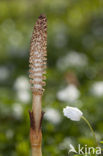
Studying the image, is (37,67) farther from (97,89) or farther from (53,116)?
(97,89)

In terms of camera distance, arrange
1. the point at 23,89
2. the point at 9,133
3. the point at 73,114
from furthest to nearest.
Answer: the point at 23,89, the point at 9,133, the point at 73,114

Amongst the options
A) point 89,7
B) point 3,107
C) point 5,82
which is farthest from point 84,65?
point 3,107

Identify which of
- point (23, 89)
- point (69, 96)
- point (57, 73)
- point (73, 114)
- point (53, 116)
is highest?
point (57, 73)

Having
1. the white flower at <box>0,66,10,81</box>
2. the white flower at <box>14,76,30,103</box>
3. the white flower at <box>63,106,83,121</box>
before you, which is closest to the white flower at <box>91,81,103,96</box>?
the white flower at <box>14,76,30,103</box>

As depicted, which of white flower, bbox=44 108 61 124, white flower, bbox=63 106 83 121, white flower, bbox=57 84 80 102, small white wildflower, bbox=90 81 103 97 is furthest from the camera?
small white wildflower, bbox=90 81 103 97

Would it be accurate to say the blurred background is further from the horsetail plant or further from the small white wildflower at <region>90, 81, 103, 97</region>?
the horsetail plant

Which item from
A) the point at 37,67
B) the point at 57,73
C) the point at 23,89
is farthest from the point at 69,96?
the point at 37,67

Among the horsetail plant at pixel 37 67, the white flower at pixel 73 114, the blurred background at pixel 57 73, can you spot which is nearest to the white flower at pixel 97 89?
the blurred background at pixel 57 73
